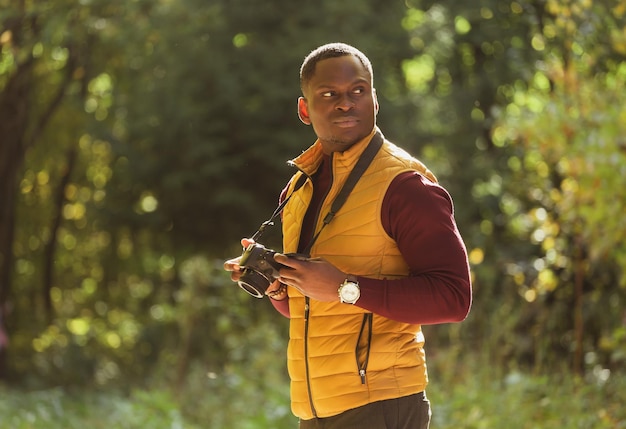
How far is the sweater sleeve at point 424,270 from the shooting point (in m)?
2.39

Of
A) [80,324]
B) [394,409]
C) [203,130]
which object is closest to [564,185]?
[203,130]

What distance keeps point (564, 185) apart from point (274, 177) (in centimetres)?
364

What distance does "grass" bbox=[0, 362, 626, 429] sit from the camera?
5527 millimetres

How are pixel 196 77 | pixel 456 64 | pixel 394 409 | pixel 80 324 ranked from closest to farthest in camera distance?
pixel 394 409, pixel 196 77, pixel 456 64, pixel 80 324

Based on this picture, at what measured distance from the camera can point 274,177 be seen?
9.84 meters

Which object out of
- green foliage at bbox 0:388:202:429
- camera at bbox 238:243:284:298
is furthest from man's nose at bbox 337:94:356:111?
green foliage at bbox 0:388:202:429

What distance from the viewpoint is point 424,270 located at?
2.42 metres

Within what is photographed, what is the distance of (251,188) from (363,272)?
24.4 feet

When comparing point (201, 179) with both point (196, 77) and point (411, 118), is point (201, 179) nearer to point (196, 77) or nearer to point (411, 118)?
point (196, 77)

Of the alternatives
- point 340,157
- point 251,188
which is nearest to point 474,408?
point 340,157

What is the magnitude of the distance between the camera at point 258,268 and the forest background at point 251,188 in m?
3.05

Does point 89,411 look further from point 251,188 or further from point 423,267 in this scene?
point 423,267

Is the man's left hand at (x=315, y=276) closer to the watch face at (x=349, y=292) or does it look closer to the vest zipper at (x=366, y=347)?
the watch face at (x=349, y=292)

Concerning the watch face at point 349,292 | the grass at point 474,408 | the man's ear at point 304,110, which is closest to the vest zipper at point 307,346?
the watch face at point 349,292
